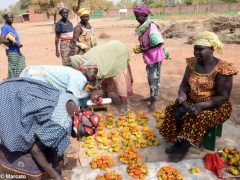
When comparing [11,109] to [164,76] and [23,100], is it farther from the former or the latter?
[164,76]

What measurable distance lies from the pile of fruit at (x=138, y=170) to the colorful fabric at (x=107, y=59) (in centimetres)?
181

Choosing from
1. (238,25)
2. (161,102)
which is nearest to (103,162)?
(161,102)

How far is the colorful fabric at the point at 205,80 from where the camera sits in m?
3.54

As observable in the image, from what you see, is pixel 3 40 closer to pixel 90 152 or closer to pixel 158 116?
pixel 90 152

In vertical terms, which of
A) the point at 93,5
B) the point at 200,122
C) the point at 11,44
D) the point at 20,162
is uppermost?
the point at 93,5

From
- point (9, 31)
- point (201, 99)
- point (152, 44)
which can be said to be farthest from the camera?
point (9, 31)

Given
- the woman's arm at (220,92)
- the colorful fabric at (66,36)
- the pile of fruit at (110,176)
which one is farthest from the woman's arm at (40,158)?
the colorful fabric at (66,36)

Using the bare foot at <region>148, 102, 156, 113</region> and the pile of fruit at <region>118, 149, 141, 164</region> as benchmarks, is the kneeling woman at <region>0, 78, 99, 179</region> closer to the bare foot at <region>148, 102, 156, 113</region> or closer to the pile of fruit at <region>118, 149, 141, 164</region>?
the pile of fruit at <region>118, 149, 141, 164</region>

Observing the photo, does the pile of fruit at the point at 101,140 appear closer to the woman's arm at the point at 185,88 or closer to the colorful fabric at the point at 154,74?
the woman's arm at the point at 185,88

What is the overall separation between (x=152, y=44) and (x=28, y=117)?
9.81 feet

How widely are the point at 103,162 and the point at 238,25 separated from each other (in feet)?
42.4

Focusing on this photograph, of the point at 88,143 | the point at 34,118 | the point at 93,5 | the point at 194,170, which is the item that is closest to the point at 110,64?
the point at 88,143

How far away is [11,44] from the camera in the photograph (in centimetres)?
635

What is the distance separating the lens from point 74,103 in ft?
Result: 9.71
